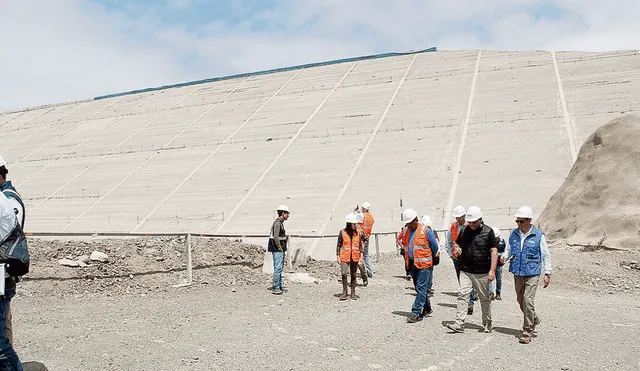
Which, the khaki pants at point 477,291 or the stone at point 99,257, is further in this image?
the stone at point 99,257

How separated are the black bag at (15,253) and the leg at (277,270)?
6.12m

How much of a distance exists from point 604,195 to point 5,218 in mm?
14202

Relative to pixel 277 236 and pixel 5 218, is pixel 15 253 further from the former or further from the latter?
pixel 277 236

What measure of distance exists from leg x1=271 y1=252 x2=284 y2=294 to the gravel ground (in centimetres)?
30

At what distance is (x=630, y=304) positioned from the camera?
9.17 meters

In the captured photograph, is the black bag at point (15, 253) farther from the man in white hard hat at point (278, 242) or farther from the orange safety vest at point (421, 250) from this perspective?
the man in white hard hat at point (278, 242)

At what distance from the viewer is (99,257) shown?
34.9 ft

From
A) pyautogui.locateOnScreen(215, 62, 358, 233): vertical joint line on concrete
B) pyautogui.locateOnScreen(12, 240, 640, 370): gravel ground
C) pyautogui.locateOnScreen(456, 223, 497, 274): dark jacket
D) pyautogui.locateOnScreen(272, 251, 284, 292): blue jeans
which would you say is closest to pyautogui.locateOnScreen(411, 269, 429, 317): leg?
pyautogui.locateOnScreen(12, 240, 640, 370): gravel ground

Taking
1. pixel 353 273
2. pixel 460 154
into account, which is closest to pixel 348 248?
pixel 353 273

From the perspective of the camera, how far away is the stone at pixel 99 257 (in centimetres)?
1060

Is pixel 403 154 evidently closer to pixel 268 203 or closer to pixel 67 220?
pixel 268 203

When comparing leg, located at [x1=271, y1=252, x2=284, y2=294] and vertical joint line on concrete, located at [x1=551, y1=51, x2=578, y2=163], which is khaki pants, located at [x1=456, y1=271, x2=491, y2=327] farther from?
vertical joint line on concrete, located at [x1=551, y1=51, x2=578, y2=163]

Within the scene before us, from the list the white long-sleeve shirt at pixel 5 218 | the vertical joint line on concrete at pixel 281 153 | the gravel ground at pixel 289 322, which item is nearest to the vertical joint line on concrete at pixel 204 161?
the vertical joint line on concrete at pixel 281 153

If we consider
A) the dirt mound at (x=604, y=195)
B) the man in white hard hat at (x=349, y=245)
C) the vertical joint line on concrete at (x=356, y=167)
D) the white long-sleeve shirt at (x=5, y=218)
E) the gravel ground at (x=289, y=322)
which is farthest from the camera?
the vertical joint line on concrete at (x=356, y=167)
